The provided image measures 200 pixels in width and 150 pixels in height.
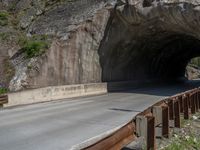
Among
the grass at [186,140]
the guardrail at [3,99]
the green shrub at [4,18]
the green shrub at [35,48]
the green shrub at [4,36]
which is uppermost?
the green shrub at [4,18]

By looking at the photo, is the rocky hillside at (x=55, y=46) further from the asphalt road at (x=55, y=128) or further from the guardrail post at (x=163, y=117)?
the guardrail post at (x=163, y=117)

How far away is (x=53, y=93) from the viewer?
67.6 ft

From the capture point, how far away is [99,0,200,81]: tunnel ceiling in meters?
23.6

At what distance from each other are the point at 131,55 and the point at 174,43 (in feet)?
23.8

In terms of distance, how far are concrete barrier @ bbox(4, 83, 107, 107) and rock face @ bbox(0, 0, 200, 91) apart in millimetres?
1115

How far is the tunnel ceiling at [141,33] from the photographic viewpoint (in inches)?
928

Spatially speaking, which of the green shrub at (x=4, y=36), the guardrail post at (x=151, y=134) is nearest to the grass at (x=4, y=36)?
the green shrub at (x=4, y=36)

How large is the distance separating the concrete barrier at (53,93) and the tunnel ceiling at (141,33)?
2546mm

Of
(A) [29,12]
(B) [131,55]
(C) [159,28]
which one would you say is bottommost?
(B) [131,55]

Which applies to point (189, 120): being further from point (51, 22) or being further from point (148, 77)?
point (148, 77)

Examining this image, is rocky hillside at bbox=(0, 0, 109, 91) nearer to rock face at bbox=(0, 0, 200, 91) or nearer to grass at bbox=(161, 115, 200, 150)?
rock face at bbox=(0, 0, 200, 91)

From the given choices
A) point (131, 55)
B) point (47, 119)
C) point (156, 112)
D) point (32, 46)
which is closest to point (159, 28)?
point (131, 55)

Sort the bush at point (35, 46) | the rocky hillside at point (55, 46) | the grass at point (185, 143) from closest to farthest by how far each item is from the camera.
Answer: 1. the grass at point (185, 143)
2. the rocky hillside at point (55, 46)
3. the bush at point (35, 46)

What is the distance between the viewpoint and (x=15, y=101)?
1762 cm
